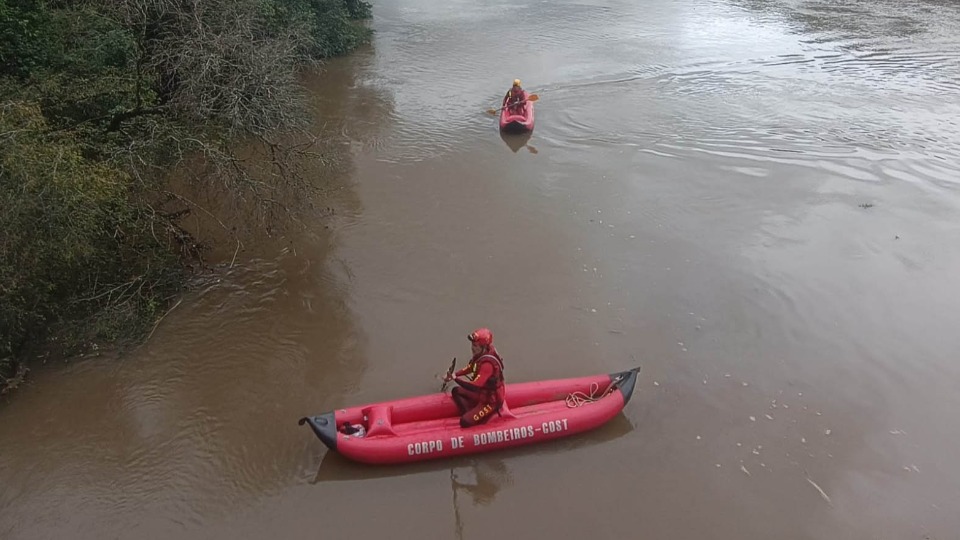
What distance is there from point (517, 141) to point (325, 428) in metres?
8.91

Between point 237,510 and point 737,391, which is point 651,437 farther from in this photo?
point 237,510

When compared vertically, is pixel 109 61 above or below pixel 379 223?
above

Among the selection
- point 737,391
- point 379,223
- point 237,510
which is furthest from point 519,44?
point 237,510

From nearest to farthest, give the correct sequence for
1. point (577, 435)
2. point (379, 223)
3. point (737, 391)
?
point (577, 435) < point (737, 391) < point (379, 223)

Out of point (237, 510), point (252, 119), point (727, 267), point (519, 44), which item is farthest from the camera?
point (519, 44)

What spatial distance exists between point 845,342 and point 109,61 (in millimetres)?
11004

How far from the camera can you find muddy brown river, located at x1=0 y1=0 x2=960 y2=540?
20.1 feet

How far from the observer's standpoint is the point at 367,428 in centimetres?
642

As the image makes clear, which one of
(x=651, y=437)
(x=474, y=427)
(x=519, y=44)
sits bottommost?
(x=651, y=437)

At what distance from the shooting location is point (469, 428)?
6352mm

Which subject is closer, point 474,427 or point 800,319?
point 474,427

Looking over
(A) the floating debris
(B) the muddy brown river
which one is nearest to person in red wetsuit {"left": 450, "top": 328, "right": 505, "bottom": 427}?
(B) the muddy brown river

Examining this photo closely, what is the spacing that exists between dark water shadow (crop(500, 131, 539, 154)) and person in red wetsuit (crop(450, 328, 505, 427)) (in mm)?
7737

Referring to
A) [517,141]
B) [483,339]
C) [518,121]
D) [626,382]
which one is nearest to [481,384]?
[483,339]
